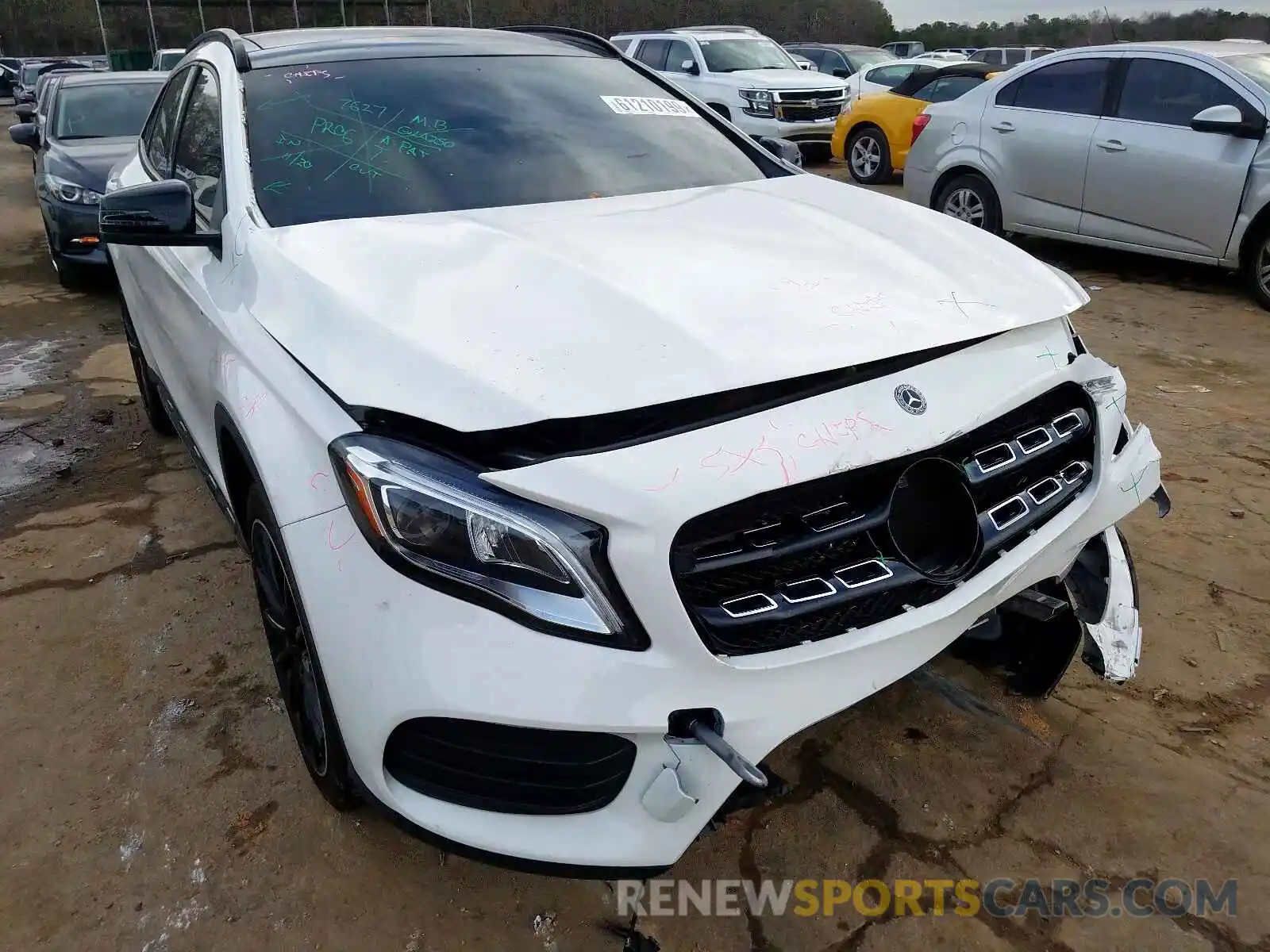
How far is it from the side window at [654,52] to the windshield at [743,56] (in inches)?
23.3

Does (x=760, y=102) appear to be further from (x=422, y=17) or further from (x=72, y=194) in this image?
(x=422, y=17)

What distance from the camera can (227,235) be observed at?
234cm

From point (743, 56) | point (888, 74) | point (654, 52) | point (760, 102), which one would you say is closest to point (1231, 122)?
point (760, 102)

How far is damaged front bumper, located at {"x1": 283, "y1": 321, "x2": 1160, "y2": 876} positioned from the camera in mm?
1456

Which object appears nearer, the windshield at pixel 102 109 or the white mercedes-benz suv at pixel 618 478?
the white mercedes-benz suv at pixel 618 478

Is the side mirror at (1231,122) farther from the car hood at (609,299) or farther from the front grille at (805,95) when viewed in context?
the front grille at (805,95)

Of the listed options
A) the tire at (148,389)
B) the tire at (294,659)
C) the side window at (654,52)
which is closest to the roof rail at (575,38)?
the tire at (148,389)

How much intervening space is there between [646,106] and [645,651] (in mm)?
2228

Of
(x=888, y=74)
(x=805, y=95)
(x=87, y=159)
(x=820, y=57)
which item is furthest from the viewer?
(x=820, y=57)

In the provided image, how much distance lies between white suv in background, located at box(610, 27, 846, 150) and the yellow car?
1.00 metres

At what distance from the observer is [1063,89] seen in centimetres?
675

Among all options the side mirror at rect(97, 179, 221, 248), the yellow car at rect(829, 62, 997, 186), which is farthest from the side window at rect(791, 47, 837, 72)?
the side mirror at rect(97, 179, 221, 248)

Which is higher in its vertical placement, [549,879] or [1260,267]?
[1260,267]

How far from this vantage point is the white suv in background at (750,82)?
12.0 metres
